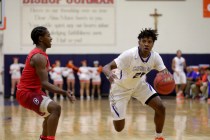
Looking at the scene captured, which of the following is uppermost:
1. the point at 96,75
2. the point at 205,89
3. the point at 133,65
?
the point at 133,65

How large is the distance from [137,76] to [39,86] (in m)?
1.59

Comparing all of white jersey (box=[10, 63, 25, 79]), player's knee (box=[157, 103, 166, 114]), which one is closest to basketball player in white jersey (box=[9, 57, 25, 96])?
white jersey (box=[10, 63, 25, 79])

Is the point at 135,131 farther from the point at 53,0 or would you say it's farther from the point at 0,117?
the point at 53,0

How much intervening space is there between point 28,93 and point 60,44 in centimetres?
1568

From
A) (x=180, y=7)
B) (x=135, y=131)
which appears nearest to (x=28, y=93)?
(x=135, y=131)

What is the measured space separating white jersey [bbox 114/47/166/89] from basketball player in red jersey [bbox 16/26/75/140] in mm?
1262

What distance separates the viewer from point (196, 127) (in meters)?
9.55

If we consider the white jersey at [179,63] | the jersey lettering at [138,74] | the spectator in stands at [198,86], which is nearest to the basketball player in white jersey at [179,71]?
the white jersey at [179,63]

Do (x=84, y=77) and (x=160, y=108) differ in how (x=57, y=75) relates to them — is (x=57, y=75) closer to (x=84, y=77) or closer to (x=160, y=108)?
(x=84, y=77)

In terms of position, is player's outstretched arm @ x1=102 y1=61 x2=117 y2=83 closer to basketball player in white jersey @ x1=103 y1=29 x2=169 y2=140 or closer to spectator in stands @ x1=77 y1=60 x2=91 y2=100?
basketball player in white jersey @ x1=103 y1=29 x2=169 y2=140

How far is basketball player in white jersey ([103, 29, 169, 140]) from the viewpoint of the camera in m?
6.95

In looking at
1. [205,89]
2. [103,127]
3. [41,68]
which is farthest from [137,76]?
[205,89]

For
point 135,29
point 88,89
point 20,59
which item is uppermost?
point 135,29

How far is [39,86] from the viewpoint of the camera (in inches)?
247
